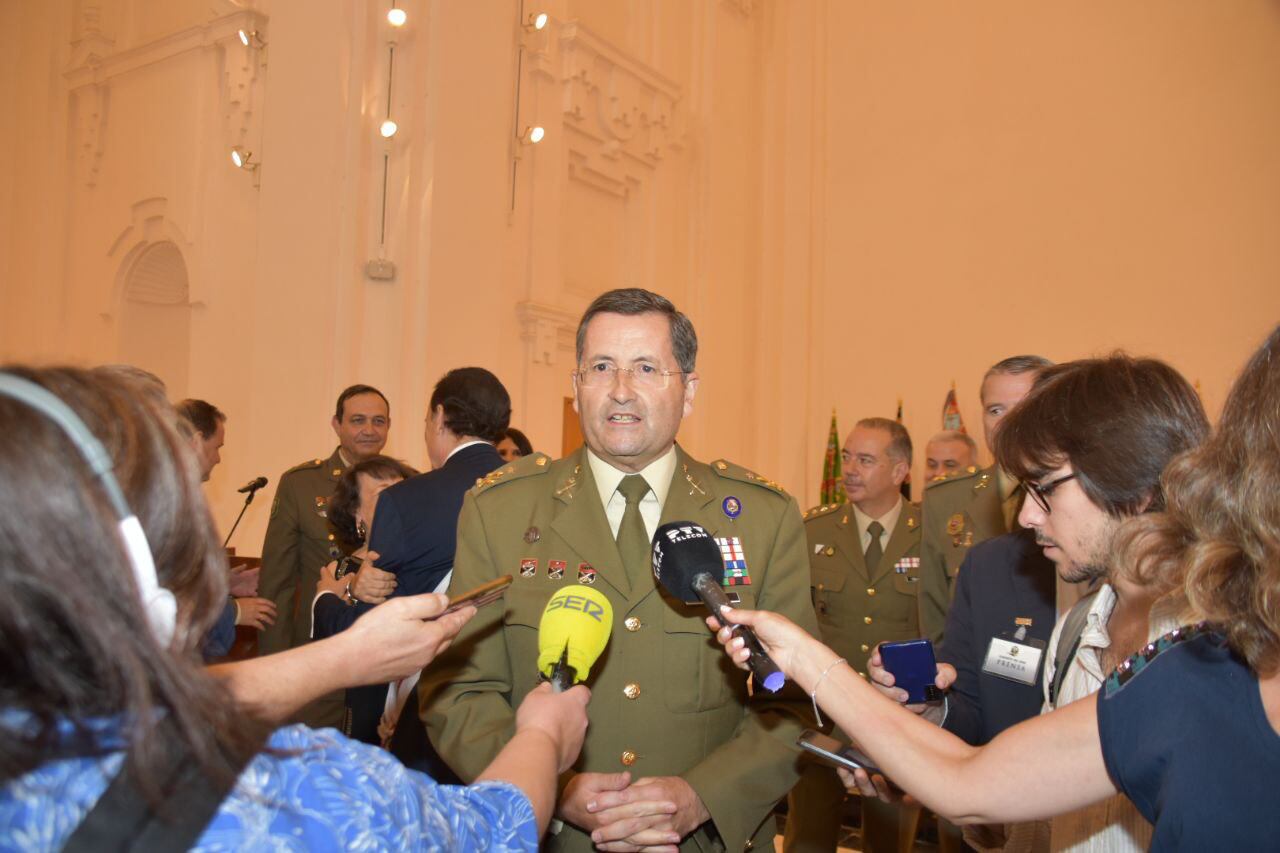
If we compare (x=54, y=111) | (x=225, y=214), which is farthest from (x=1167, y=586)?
(x=54, y=111)

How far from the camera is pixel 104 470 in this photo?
890 millimetres

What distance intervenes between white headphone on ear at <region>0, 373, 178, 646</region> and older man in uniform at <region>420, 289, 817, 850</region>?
3.57 ft

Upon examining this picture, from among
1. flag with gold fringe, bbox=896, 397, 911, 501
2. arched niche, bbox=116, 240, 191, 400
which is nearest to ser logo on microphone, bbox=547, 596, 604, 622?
flag with gold fringe, bbox=896, 397, 911, 501

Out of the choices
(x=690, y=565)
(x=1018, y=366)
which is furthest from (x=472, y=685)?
(x=1018, y=366)

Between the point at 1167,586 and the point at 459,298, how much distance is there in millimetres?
6219

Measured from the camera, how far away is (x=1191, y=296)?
790 centimetres

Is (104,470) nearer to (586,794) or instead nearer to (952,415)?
(586,794)

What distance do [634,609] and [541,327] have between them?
586 centimetres

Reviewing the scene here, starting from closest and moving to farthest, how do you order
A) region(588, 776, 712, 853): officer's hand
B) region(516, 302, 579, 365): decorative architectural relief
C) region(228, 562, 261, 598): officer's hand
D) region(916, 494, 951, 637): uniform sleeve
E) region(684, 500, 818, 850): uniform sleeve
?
region(588, 776, 712, 853): officer's hand
region(684, 500, 818, 850): uniform sleeve
region(916, 494, 951, 637): uniform sleeve
region(228, 562, 261, 598): officer's hand
region(516, 302, 579, 365): decorative architectural relief

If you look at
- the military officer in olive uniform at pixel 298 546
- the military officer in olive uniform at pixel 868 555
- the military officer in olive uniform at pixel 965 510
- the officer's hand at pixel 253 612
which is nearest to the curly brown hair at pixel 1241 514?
the military officer in olive uniform at pixel 965 510

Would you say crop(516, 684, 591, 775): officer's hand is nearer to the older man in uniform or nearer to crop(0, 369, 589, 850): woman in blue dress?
the older man in uniform

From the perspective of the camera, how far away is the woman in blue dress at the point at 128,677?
0.83 metres

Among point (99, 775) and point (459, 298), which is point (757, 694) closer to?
point (99, 775)

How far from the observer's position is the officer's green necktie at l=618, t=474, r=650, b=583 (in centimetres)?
214
